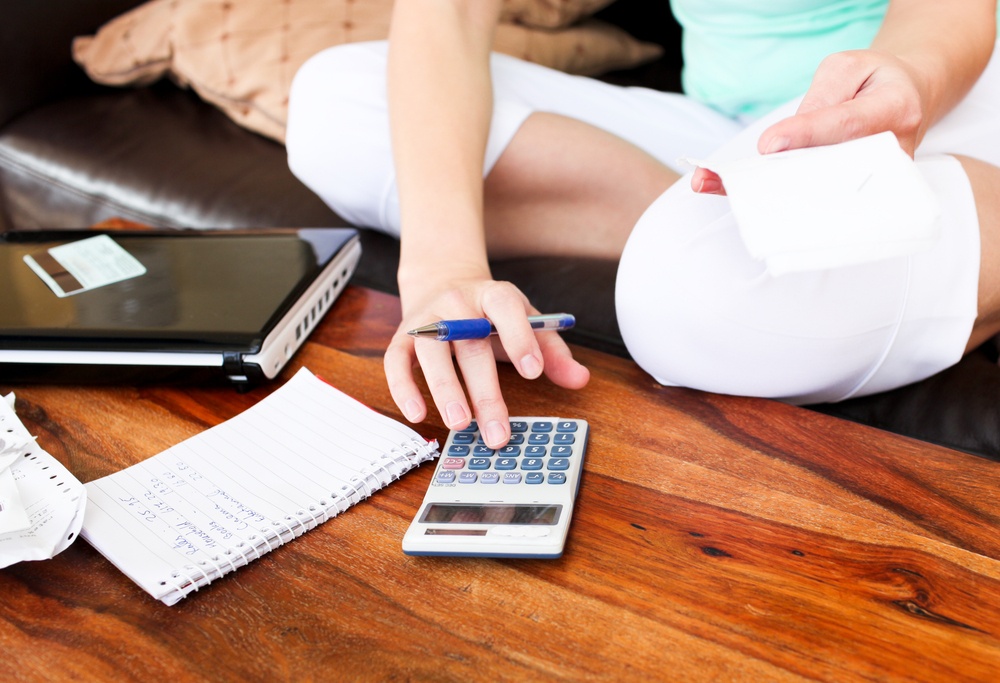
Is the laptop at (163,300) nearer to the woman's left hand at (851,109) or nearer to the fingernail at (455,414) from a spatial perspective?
the fingernail at (455,414)

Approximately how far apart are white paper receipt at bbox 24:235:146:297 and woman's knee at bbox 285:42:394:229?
0.21 meters

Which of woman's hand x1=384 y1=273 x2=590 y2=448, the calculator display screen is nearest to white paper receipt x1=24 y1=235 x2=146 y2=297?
woman's hand x1=384 y1=273 x2=590 y2=448

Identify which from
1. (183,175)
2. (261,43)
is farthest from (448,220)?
(261,43)

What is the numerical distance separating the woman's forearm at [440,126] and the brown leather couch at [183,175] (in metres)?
0.15

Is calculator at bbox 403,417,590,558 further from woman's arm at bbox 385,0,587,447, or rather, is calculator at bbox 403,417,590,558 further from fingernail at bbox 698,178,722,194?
fingernail at bbox 698,178,722,194

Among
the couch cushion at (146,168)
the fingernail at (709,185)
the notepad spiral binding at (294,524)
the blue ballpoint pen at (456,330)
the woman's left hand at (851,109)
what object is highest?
the woman's left hand at (851,109)

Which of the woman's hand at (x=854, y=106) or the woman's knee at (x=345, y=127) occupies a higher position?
the woman's hand at (x=854, y=106)

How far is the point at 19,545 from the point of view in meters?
0.47

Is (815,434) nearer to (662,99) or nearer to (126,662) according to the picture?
(126,662)

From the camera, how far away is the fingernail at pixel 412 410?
1.85 ft

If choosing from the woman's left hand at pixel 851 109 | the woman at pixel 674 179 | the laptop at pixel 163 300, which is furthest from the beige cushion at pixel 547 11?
the woman's left hand at pixel 851 109

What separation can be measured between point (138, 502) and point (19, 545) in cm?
7

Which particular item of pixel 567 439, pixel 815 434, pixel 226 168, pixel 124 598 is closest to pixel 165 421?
pixel 124 598

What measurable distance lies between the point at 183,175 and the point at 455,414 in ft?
2.59
